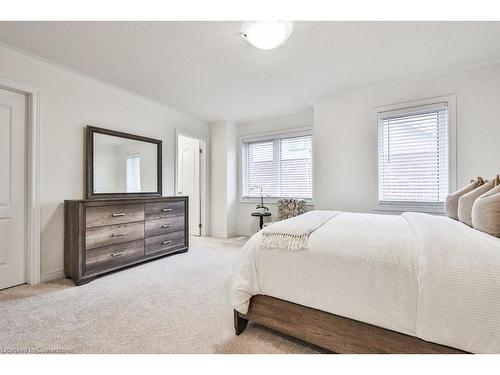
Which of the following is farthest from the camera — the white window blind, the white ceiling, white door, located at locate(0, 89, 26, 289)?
the white window blind

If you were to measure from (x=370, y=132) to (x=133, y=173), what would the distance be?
3.49 m

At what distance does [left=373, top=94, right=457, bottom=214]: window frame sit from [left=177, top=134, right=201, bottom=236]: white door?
332 centimetres

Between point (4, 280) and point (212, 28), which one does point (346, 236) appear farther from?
point (4, 280)

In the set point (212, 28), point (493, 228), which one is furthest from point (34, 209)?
point (493, 228)

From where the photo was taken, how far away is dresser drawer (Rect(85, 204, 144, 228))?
2576mm

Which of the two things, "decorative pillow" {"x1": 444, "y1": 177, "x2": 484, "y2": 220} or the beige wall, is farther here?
the beige wall

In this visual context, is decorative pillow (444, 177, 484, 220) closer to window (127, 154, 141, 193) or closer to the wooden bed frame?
the wooden bed frame

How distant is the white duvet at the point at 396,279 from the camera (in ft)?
3.13

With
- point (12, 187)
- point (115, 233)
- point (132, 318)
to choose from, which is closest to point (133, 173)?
point (115, 233)

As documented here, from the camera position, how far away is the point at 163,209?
3.39 metres

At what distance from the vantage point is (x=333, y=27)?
198 cm

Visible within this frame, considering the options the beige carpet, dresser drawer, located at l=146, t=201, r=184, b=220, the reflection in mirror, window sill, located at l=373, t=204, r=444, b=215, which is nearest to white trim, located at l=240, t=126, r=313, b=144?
window sill, located at l=373, t=204, r=444, b=215
